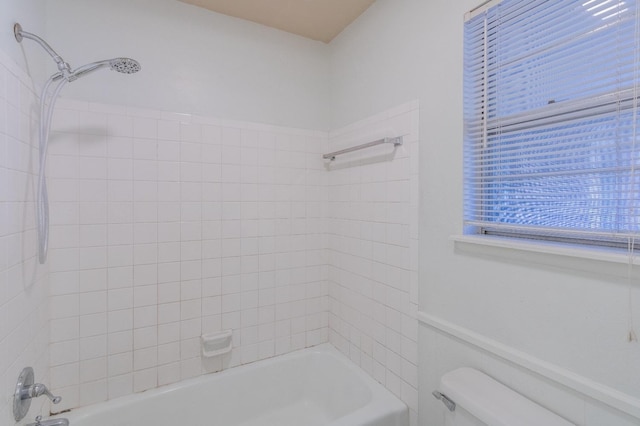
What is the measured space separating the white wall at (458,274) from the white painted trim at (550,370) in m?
0.02

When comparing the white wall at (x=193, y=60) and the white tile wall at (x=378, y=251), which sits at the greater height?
the white wall at (x=193, y=60)

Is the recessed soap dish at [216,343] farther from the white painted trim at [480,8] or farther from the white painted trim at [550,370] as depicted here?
the white painted trim at [480,8]

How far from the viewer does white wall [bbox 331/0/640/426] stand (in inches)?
35.4

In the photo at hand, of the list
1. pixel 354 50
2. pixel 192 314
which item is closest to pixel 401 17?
pixel 354 50

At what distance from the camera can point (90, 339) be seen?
157 cm

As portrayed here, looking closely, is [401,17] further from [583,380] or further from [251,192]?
[583,380]

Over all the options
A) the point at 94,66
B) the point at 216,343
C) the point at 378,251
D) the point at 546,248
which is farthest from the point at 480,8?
the point at 216,343

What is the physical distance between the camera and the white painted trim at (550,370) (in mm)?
843

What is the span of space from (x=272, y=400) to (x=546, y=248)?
69.3 inches

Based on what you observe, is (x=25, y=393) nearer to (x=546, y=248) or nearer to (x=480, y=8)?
(x=546, y=248)

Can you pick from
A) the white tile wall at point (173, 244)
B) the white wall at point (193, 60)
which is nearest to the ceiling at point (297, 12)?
the white wall at point (193, 60)

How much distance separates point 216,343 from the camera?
183 centimetres

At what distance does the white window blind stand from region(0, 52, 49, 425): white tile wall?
66.9 inches

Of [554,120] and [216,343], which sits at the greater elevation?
[554,120]
